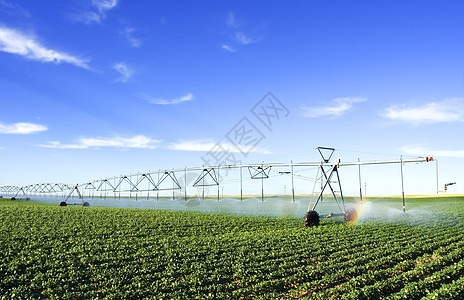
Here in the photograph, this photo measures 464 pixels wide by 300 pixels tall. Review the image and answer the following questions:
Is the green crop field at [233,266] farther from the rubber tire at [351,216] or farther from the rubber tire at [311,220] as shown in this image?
the rubber tire at [351,216]

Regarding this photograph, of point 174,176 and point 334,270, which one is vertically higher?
point 174,176

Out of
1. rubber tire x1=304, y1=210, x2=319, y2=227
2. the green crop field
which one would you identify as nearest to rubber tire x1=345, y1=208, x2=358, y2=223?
rubber tire x1=304, y1=210, x2=319, y2=227

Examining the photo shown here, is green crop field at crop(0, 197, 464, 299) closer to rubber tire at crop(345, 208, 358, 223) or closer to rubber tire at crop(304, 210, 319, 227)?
rubber tire at crop(304, 210, 319, 227)

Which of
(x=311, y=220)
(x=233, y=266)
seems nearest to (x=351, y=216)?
(x=311, y=220)

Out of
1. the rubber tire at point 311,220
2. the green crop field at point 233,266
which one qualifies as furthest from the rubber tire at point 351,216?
the green crop field at point 233,266

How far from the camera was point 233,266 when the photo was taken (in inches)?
635

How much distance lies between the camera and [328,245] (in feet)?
70.9

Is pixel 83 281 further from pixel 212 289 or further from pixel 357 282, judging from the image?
pixel 357 282

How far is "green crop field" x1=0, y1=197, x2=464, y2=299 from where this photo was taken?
42.5ft

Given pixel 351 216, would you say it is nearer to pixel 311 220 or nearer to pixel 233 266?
pixel 311 220

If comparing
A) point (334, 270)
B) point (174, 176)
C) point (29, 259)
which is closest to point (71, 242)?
point (29, 259)

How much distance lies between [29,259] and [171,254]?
26.5 ft

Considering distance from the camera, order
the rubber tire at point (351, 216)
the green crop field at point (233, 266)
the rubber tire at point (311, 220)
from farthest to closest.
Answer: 1. the rubber tire at point (351, 216)
2. the rubber tire at point (311, 220)
3. the green crop field at point (233, 266)

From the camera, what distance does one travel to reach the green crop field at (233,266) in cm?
1297
